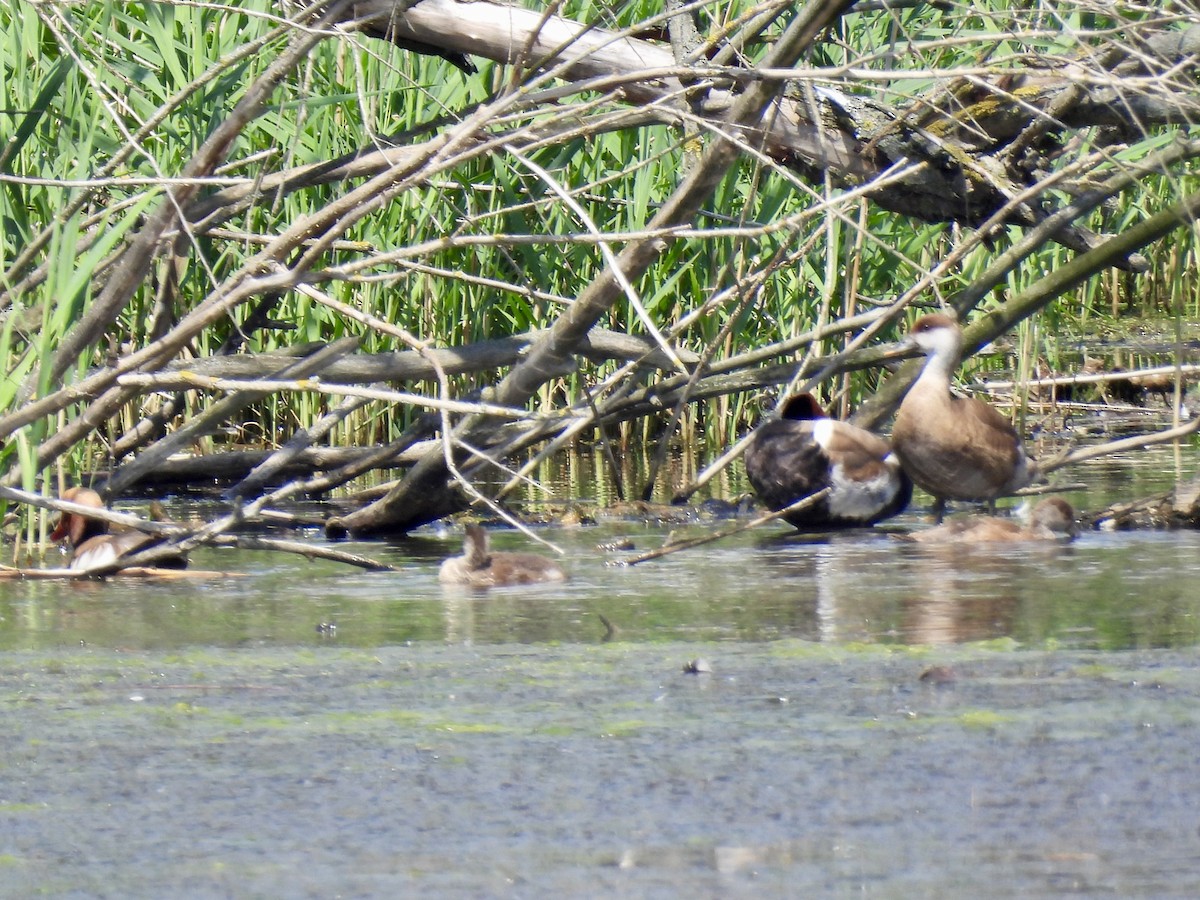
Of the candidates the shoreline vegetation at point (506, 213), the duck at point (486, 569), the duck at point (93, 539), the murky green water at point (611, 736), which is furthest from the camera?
the duck at point (93, 539)

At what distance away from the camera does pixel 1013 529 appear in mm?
6523

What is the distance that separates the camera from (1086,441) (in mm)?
9594

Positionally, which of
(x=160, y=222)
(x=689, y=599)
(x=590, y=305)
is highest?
(x=160, y=222)

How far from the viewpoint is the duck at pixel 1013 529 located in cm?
639

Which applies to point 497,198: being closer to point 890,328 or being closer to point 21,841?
point 890,328

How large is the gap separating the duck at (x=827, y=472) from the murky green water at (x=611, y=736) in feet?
4.78

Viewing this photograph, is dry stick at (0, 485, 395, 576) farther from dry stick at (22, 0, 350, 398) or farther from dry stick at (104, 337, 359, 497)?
dry stick at (104, 337, 359, 497)

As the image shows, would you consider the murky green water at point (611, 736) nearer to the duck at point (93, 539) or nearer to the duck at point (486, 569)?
the duck at point (486, 569)

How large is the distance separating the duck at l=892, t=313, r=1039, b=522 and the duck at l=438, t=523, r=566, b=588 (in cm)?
199

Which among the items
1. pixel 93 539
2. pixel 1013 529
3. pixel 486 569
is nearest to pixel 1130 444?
pixel 1013 529

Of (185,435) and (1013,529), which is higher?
(185,435)

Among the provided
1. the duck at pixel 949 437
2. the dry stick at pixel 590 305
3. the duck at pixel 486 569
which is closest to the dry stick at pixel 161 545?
the duck at pixel 486 569

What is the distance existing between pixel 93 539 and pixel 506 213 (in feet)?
7.03

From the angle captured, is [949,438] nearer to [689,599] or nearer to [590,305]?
[590,305]
